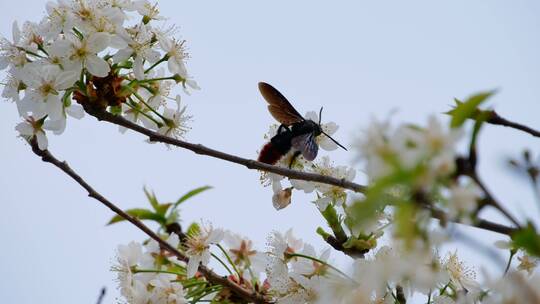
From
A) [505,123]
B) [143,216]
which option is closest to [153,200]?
[143,216]

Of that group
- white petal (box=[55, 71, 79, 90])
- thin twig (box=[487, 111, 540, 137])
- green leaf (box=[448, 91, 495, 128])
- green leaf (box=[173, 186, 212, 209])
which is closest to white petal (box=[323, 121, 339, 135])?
green leaf (box=[173, 186, 212, 209])

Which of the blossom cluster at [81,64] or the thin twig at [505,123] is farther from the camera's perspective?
the blossom cluster at [81,64]

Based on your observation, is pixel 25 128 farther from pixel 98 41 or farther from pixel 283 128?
pixel 283 128

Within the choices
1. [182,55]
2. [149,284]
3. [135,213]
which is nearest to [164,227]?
[135,213]

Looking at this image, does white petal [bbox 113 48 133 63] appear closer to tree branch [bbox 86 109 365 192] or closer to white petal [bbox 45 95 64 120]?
white petal [bbox 45 95 64 120]

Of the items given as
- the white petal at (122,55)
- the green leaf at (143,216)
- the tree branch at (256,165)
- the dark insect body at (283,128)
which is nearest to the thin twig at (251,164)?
the tree branch at (256,165)

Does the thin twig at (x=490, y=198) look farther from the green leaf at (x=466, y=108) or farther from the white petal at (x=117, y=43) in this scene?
the white petal at (x=117, y=43)
